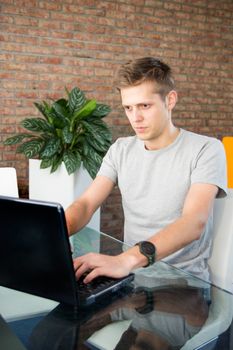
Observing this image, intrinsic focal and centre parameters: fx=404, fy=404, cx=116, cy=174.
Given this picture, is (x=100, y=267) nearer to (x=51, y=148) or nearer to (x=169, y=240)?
(x=169, y=240)

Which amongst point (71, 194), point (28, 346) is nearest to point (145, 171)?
point (28, 346)

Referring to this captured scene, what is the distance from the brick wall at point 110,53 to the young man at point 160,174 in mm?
2123

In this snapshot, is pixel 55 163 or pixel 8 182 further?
pixel 55 163

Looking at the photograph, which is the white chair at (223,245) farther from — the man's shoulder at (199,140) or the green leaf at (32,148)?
the green leaf at (32,148)

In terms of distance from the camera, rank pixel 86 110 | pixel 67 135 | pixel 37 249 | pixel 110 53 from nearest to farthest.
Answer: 1. pixel 37 249
2. pixel 67 135
3. pixel 86 110
4. pixel 110 53

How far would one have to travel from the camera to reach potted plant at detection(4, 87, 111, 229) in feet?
10.5

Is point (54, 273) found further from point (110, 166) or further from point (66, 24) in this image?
point (66, 24)

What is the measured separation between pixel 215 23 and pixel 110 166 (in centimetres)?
337

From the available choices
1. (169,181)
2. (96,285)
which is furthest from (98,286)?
(169,181)

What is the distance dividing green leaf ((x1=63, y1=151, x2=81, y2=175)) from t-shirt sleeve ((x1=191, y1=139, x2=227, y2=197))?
5.26ft

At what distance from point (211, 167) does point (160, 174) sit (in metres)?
0.24

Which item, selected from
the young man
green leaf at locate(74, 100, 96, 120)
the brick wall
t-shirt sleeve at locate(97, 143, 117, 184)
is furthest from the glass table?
the brick wall

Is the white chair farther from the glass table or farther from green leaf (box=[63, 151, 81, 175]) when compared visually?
green leaf (box=[63, 151, 81, 175])

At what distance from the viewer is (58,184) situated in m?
3.26
